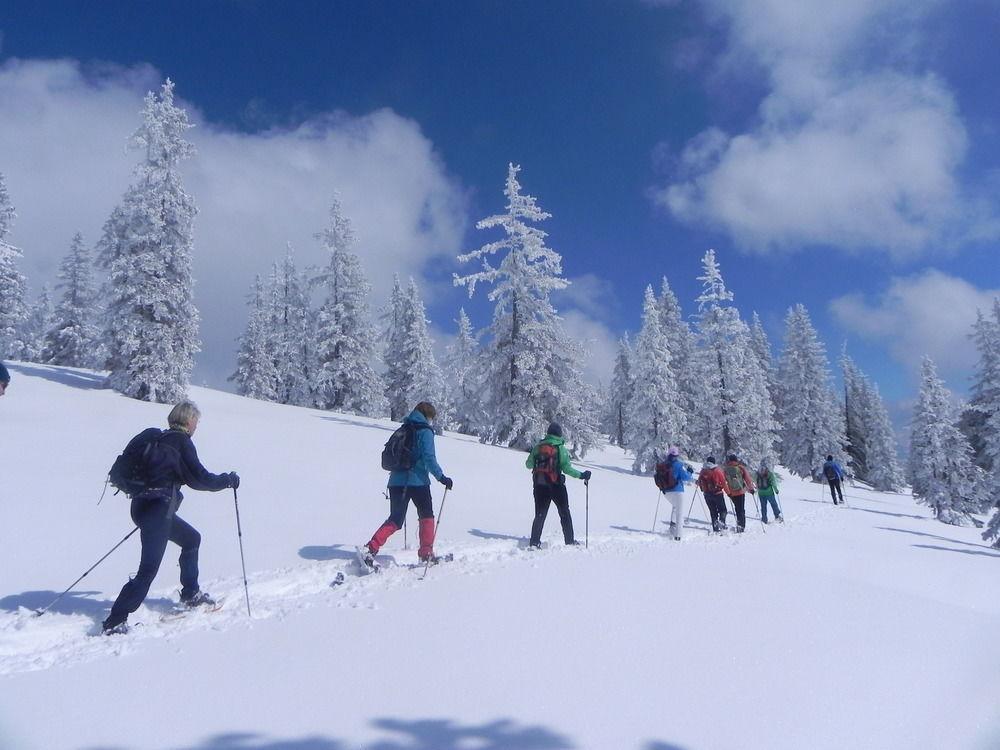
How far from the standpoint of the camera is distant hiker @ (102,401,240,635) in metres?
4.84

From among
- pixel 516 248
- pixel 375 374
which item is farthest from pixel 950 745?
pixel 375 374

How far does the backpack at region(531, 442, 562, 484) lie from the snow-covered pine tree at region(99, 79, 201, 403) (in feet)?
60.4

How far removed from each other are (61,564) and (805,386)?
4806 cm

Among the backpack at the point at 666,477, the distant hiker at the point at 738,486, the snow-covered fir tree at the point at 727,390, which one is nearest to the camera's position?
the backpack at the point at 666,477

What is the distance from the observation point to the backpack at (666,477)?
11.4 m

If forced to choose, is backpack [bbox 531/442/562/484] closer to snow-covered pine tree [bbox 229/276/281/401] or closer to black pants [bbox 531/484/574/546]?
black pants [bbox 531/484/574/546]

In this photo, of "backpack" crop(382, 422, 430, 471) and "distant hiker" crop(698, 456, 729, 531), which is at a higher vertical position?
"backpack" crop(382, 422, 430, 471)

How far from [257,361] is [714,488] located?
139 ft

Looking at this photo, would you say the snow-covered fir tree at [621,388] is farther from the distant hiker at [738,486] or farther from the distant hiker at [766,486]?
the distant hiker at [738,486]

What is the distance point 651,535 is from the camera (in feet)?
37.6

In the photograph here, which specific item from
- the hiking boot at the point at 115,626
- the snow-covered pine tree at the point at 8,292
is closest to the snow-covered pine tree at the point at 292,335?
the snow-covered pine tree at the point at 8,292

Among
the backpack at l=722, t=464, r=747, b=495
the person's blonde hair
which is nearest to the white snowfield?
the person's blonde hair

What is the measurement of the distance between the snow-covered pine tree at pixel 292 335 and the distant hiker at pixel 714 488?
30521 millimetres

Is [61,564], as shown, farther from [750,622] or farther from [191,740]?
[750,622]
